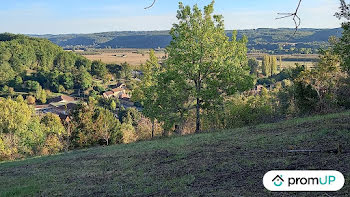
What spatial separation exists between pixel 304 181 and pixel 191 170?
10.3 feet

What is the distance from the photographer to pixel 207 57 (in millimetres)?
20250

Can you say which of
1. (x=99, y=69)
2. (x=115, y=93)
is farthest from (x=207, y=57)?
(x=99, y=69)

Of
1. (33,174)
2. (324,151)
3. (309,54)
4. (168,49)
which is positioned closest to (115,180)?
(33,174)

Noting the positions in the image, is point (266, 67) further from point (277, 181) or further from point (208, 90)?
point (277, 181)

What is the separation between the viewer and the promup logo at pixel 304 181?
16.7ft

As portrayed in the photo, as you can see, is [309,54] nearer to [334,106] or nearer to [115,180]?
[334,106]

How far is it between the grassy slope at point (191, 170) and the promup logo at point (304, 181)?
158mm

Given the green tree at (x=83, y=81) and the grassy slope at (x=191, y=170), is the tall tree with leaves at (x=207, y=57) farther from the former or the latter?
the green tree at (x=83, y=81)

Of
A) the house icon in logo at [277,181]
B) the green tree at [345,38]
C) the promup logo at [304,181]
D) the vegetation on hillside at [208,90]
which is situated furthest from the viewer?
the vegetation on hillside at [208,90]

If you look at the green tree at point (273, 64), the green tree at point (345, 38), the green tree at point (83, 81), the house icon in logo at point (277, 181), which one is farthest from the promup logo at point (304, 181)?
the green tree at point (83, 81)

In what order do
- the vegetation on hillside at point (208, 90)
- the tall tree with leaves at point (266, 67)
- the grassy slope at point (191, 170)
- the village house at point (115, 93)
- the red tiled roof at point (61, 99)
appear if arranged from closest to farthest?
the grassy slope at point (191, 170) → the vegetation on hillside at point (208, 90) → the red tiled roof at point (61, 99) → the tall tree with leaves at point (266, 67) → the village house at point (115, 93)

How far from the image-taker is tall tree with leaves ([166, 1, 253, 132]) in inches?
775

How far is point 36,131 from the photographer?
38688 mm

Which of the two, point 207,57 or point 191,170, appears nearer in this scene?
point 191,170
